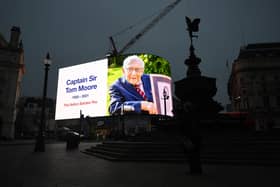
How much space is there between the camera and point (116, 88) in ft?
168

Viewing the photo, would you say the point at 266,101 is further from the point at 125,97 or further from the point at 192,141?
the point at 192,141

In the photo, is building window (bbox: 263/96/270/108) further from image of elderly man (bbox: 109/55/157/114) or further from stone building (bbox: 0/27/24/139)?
stone building (bbox: 0/27/24/139)

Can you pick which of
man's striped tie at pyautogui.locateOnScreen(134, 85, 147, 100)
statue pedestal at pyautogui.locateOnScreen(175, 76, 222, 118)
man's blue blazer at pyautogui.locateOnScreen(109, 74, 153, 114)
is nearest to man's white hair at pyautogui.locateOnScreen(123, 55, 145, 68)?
man's blue blazer at pyautogui.locateOnScreen(109, 74, 153, 114)

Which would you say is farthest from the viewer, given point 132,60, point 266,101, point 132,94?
point 132,60

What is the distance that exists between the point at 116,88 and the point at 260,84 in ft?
116

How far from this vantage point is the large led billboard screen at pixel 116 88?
167 ft

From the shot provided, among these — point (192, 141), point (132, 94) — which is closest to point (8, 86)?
point (132, 94)

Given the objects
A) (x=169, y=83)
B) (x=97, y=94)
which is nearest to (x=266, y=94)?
(x=169, y=83)

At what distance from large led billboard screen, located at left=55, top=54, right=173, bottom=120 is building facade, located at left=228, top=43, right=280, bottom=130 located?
1879 cm

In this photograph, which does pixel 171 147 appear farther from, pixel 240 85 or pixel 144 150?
pixel 240 85

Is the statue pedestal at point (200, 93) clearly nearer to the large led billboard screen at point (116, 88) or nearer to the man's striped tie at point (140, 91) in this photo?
the large led billboard screen at point (116, 88)

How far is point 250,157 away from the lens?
8.18 meters

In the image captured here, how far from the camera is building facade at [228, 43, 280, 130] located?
45.6 m

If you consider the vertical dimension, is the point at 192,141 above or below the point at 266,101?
below
